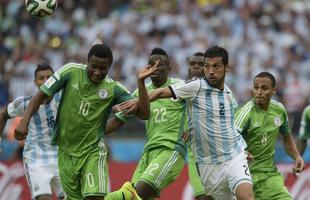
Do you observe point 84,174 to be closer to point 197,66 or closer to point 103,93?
point 103,93

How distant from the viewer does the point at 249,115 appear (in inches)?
553

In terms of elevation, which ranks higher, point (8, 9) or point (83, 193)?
point (8, 9)

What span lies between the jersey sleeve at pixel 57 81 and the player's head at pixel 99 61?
0.25 m

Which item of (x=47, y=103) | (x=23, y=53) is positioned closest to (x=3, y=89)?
(x=23, y=53)

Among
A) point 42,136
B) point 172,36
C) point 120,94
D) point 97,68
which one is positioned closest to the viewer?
point 97,68

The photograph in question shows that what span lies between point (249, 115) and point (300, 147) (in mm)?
1661

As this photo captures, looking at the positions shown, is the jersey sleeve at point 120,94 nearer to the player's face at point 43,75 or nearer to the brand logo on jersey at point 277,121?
the player's face at point 43,75

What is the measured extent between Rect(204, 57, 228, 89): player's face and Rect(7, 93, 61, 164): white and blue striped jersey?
305cm

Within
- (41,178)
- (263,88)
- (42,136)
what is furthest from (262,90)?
(41,178)

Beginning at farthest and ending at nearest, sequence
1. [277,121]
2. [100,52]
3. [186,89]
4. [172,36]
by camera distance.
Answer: [172,36], [277,121], [100,52], [186,89]

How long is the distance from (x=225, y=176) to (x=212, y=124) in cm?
66

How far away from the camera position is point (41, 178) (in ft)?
48.4

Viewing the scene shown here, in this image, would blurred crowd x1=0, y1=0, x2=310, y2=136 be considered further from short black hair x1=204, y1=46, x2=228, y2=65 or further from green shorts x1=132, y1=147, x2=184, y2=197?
short black hair x1=204, y1=46, x2=228, y2=65

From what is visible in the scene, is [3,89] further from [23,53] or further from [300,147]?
[300,147]
